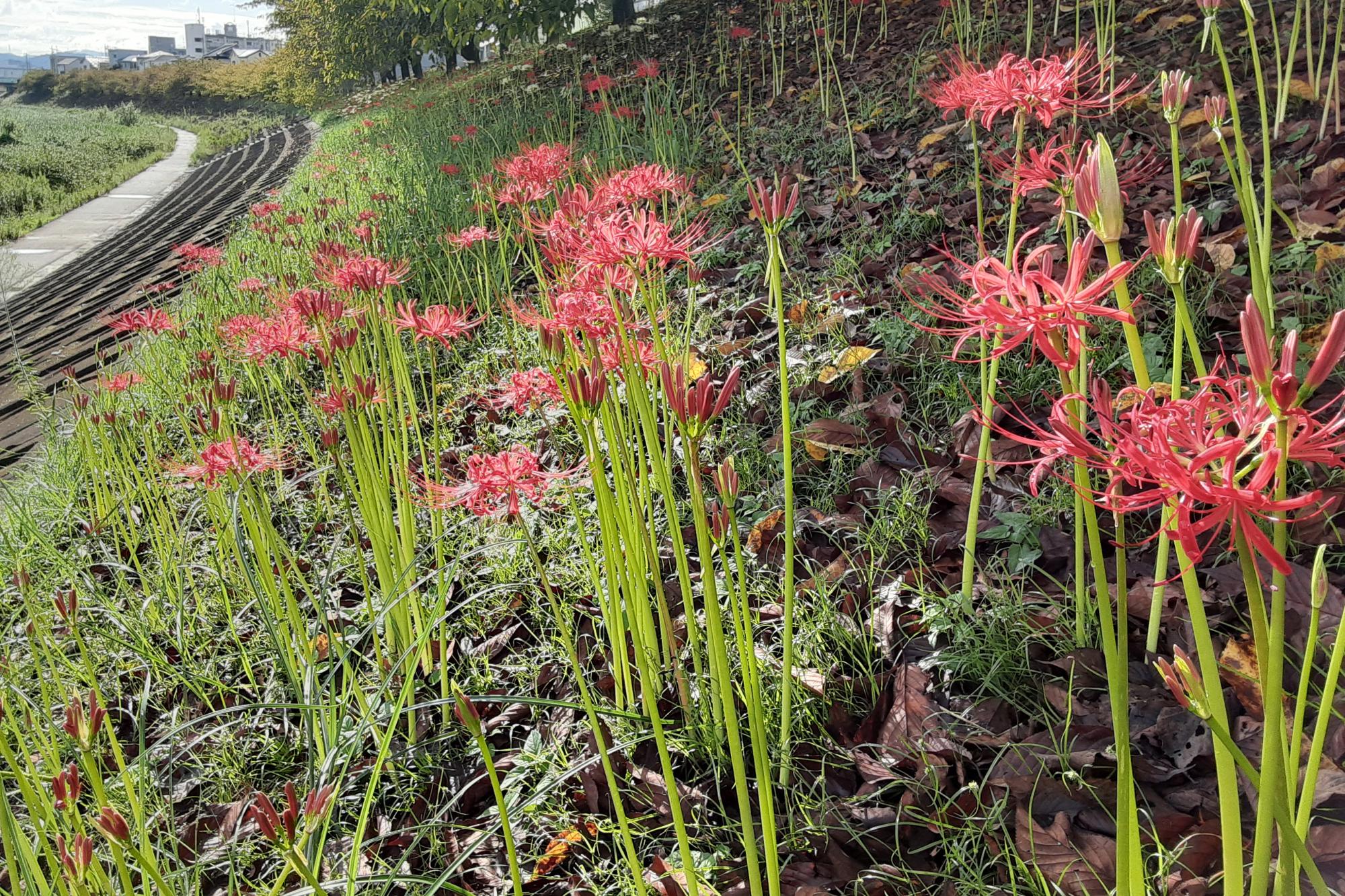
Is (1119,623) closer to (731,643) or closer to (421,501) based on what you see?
(731,643)

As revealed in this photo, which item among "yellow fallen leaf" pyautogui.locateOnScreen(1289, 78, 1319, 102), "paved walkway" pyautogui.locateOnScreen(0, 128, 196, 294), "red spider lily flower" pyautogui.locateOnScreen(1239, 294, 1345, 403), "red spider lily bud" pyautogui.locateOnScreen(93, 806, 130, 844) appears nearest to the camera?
"red spider lily flower" pyautogui.locateOnScreen(1239, 294, 1345, 403)

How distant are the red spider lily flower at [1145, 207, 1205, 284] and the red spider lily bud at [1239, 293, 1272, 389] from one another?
0.47 feet

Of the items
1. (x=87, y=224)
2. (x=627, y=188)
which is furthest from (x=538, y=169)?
(x=87, y=224)

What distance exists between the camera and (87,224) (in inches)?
577

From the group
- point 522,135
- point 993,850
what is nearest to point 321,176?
point 522,135

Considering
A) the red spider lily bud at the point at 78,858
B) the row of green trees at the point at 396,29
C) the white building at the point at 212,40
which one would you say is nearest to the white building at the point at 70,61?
the white building at the point at 212,40

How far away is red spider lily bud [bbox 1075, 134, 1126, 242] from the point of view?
694mm

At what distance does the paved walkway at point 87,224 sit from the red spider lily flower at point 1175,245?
9547mm

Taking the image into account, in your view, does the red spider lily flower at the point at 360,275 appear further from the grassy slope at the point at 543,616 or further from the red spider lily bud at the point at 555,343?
the red spider lily bud at the point at 555,343

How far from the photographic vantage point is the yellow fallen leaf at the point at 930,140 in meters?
3.63

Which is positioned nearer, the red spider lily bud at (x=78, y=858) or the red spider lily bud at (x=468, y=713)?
the red spider lily bud at (x=468, y=713)

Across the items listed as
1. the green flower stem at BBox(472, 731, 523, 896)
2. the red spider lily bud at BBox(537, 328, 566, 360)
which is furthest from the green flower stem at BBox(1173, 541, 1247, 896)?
the red spider lily bud at BBox(537, 328, 566, 360)

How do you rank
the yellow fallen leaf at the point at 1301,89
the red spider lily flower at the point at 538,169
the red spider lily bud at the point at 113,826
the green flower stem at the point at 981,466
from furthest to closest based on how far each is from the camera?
the yellow fallen leaf at the point at 1301,89 < the red spider lily flower at the point at 538,169 < the green flower stem at the point at 981,466 < the red spider lily bud at the point at 113,826

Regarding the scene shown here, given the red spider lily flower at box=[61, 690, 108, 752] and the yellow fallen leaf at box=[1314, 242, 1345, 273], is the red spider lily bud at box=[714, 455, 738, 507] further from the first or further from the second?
the yellow fallen leaf at box=[1314, 242, 1345, 273]
